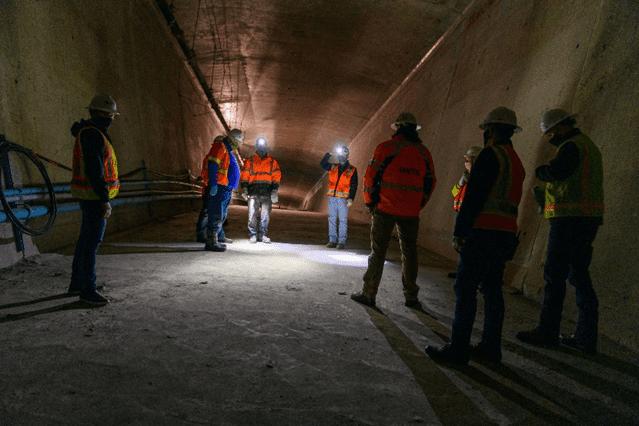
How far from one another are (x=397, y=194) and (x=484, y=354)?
65.0 inches

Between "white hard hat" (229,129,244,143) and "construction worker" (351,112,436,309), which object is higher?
"white hard hat" (229,129,244,143)

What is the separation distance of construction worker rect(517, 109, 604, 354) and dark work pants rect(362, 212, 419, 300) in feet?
3.70

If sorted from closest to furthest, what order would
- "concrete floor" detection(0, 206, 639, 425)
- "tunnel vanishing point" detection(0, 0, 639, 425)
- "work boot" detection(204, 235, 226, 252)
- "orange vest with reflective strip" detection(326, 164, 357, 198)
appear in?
"concrete floor" detection(0, 206, 639, 425) → "tunnel vanishing point" detection(0, 0, 639, 425) → "work boot" detection(204, 235, 226, 252) → "orange vest with reflective strip" detection(326, 164, 357, 198)

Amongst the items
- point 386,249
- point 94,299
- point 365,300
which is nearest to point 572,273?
point 386,249

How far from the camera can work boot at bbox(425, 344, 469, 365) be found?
2.55 meters

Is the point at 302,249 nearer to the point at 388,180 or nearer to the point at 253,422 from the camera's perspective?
the point at 388,180

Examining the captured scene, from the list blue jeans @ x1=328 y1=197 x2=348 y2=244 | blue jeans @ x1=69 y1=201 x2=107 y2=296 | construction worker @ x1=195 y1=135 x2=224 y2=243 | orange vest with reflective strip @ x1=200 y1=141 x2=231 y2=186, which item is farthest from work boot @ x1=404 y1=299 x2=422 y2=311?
construction worker @ x1=195 y1=135 x2=224 y2=243

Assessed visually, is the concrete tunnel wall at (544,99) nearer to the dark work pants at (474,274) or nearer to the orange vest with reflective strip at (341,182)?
the dark work pants at (474,274)

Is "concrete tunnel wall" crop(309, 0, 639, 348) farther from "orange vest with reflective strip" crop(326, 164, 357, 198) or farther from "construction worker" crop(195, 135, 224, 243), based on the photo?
"construction worker" crop(195, 135, 224, 243)

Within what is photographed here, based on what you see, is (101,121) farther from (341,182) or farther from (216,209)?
(341,182)

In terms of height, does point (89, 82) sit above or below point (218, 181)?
above

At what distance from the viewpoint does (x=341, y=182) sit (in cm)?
750

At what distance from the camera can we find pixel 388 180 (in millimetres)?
3744

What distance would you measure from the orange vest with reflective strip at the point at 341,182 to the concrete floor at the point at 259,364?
11.7 feet
